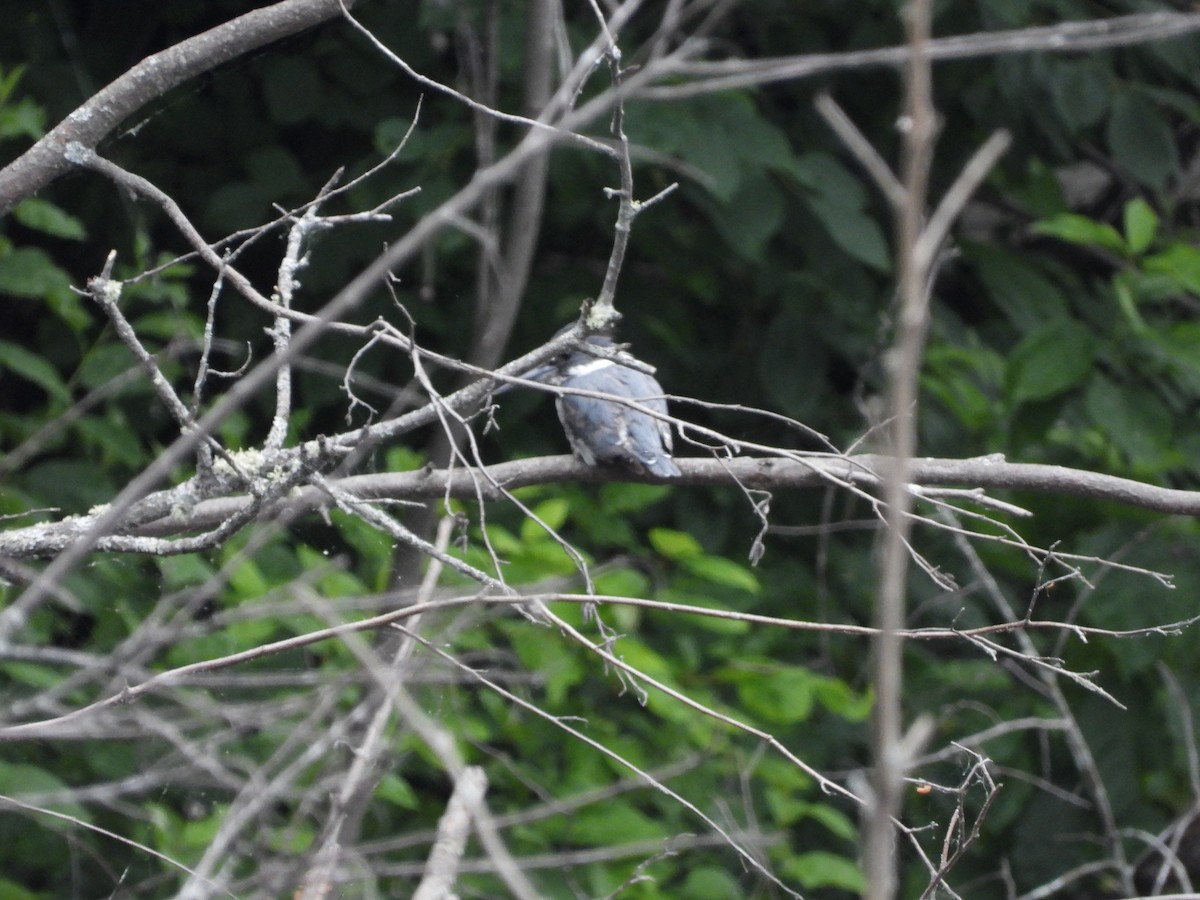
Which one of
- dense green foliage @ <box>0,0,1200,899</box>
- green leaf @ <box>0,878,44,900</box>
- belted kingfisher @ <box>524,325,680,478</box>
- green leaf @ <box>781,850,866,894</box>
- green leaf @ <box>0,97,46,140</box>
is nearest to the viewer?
belted kingfisher @ <box>524,325,680,478</box>

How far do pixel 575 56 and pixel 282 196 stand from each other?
2.64ft

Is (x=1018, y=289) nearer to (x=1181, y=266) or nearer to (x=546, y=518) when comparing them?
(x=1181, y=266)

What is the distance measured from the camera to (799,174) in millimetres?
2863

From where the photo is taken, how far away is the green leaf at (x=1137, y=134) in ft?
10.5

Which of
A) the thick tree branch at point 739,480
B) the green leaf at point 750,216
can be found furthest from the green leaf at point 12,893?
the green leaf at point 750,216

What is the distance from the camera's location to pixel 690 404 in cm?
255

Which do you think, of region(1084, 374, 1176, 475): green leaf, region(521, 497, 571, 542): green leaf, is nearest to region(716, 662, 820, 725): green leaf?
region(521, 497, 571, 542): green leaf

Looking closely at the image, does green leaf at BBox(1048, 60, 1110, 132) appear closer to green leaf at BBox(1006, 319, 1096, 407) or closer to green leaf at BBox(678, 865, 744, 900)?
green leaf at BBox(1006, 319, 1096, 407)

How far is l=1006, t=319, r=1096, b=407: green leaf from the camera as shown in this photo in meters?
2.77

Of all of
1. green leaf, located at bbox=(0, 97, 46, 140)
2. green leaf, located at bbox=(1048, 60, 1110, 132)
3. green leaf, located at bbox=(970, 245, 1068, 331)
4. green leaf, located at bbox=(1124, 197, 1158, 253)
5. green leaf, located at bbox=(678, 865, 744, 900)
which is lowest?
green leaf, located at bbox=(678, 865, 744, 900)

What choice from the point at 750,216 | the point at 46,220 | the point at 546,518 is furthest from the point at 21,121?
the point at 750,216

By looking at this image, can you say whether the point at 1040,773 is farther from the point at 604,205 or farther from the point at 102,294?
the point at 102,294

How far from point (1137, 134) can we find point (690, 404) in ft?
4.97

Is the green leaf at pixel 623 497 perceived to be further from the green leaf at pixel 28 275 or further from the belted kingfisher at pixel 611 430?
the green leaf at pixel 28 275
